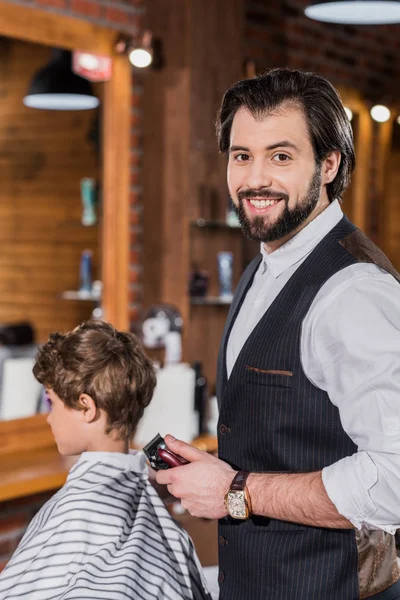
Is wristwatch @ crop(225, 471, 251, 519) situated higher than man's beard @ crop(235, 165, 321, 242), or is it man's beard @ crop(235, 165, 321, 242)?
man's beard @ crop(235, 165, 321, 242)

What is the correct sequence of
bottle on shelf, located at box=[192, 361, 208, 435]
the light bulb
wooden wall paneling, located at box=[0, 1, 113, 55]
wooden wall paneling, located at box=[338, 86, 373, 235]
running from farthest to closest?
wooden wall paneling, located at box=[338, 86, 373, 235] < the light bulb < bottle on shelf, located at box=[192, 361, 208, 435] < wooden wall paneling, located at box=[0, 1, 113, 55]

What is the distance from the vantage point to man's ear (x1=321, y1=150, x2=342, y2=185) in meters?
1.56

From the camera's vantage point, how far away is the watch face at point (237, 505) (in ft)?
4.64

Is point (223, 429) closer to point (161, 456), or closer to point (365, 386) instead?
point (161, 456)

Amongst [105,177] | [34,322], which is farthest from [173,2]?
[34,322]

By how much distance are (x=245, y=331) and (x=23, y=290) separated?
2426 millimetres

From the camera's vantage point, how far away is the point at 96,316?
394cm

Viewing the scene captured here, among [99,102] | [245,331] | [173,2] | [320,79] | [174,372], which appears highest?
[173,2]

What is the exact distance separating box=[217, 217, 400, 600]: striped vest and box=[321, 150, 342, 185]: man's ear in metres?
0.09

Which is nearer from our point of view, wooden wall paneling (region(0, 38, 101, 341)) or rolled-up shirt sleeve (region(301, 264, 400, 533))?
rolled-up shirt sleeve (region(301, 264, 400, 533))

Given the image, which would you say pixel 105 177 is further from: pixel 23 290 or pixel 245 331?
pixel 245 331

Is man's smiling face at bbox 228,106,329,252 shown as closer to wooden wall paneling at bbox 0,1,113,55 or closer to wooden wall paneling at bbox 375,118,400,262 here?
wooden wall paneling at bbox 0,1,113,55

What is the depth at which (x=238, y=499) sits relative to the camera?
142 cm

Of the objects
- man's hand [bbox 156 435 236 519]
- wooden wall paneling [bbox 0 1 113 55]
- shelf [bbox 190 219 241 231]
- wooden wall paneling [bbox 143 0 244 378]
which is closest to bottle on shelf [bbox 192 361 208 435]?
wooden wall paneling [bbox 143 0 244 378]
